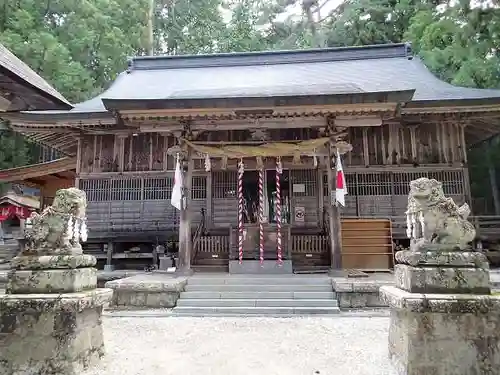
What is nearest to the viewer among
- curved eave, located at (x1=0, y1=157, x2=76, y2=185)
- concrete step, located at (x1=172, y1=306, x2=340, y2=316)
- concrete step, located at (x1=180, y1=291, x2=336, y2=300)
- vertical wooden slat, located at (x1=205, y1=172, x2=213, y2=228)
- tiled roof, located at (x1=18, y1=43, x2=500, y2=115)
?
concrete step, located at (x1=172, y1=306, x2=340, y2=316)

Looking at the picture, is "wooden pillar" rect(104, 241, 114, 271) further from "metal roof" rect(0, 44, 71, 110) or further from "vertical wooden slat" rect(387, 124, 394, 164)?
"vertical wooden slat" rect(387, 124, 394, 164)

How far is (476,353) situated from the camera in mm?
3621

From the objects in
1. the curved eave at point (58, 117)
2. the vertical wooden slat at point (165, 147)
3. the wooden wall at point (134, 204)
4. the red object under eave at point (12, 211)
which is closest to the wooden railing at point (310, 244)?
the wooden wall at point (134, 204)

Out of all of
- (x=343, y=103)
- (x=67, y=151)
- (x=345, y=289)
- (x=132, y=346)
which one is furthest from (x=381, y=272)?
(x=67, y=151)

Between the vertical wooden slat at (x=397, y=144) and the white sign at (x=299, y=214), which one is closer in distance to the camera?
the white sign at (x=299, y=214)

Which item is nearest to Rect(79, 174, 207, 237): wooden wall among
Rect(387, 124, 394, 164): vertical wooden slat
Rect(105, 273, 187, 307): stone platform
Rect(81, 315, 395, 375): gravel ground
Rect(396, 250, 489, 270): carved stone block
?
Rect(105, 273, 187, 307): stone platform

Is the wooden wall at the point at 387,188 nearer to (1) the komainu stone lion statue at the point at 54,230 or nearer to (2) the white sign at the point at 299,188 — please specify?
(2) the white sign at the point at 299,188

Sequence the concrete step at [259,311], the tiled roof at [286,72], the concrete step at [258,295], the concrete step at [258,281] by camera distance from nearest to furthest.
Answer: the concrete step at [259,311], the concrete step at [258,295], the concrete step at [258,281], the tiled roof at [286,72]

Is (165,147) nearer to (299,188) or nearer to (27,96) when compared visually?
(299,188)

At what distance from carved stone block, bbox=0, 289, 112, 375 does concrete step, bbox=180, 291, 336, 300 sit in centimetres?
407

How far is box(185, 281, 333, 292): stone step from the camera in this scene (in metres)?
8.06

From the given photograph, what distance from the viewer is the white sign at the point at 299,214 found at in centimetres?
1202

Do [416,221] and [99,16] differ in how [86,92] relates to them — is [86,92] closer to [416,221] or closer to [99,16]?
[99,16]

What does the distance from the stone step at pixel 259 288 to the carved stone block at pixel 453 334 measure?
14.3 feet
